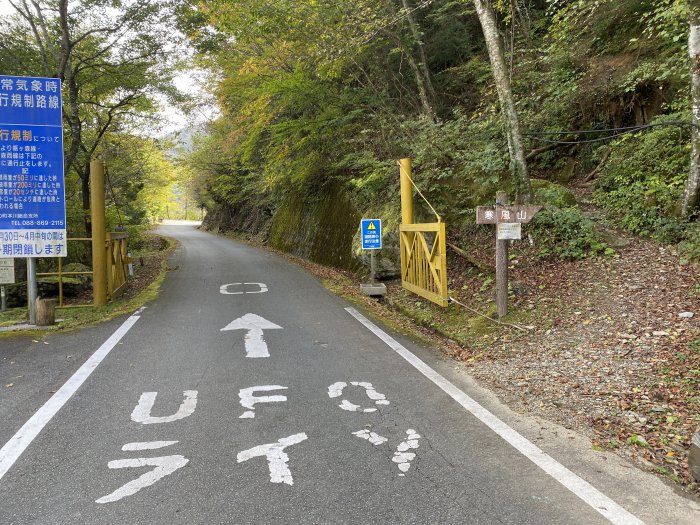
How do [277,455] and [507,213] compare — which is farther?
[507,213]

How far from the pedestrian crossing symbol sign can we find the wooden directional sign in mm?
4073

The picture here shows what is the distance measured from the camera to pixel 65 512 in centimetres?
274

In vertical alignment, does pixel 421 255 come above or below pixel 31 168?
below

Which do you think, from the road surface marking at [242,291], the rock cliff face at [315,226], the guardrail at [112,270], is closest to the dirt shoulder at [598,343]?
the road surface marking at [242,291]

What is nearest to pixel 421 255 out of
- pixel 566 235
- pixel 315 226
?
pixel 566 235

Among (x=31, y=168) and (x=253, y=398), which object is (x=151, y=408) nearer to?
(x=253, y=398)

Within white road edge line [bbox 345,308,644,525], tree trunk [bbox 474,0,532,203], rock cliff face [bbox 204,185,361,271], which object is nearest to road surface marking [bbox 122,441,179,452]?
white road edge line [bbox 345,308,644,525]

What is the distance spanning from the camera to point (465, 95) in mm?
15211

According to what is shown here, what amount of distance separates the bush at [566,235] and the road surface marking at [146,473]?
7.53 m

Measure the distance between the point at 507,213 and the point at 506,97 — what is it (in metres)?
3.14

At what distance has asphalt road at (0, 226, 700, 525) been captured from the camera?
2.77 metres

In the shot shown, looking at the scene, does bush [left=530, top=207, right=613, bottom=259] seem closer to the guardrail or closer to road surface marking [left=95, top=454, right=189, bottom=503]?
road surface marking [left=95, top=454, right=189, bottom=503]

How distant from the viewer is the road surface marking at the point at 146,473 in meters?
2.90

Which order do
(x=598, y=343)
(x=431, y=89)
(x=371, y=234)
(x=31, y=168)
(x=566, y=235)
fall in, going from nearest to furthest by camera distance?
(x=598, y=343) → (x=31, y=168) → (x=566, y=235) → (x=371, y=234) → (x=431, y=89)
